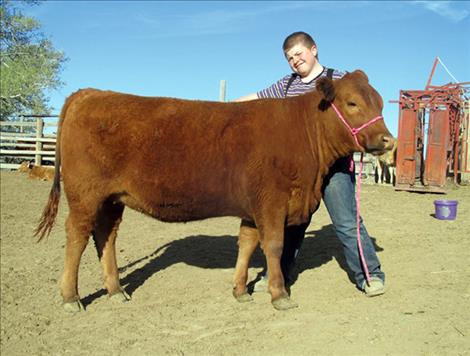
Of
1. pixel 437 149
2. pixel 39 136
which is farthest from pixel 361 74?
pixel 39 136

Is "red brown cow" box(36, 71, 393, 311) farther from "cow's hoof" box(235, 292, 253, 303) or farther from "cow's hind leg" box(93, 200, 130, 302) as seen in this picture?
"cow's hind leg" box(93, 200, 130, 302)

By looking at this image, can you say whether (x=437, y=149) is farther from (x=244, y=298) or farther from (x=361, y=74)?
(x=244, y=298)

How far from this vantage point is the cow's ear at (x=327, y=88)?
173 inches

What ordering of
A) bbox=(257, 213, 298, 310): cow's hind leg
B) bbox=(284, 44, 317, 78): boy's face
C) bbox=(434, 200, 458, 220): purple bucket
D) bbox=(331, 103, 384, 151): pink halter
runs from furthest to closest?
bbox=(434, 200, 458, 220): purple bucket → bbox=(284, 44, 317, 78): boy's face → bbox=(257, 213, 298, 310): cow's hind leg → bbox=(331, 103, 384, 151): pink halter

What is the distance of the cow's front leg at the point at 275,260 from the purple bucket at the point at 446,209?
487 cm

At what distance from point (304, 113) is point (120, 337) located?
2.67m

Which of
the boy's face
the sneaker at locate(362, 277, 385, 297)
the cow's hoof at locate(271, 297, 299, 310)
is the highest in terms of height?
the boy's face

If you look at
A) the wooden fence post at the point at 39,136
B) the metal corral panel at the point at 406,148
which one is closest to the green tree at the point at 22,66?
the wooden fence post at the point at 39,136

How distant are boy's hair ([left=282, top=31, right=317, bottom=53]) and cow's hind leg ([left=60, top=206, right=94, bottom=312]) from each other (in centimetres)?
268

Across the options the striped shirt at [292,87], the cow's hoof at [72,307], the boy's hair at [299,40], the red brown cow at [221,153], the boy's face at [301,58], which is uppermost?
the boy's hair at [299,40]

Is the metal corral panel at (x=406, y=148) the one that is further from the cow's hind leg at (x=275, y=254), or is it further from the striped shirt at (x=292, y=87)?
the cow's hind leg at (x=275, y=254)

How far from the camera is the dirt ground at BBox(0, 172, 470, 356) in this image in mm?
3834

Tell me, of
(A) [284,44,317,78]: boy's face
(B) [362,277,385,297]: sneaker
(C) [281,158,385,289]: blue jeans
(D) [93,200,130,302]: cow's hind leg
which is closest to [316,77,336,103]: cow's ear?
(A) [284,44,317,78]: boy's face

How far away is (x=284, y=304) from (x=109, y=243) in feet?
7.22
